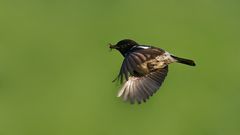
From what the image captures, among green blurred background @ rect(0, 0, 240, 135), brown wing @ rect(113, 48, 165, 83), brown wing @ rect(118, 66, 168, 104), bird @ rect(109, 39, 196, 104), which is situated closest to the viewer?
brown wing @ rect(113, 48, 165, 83)

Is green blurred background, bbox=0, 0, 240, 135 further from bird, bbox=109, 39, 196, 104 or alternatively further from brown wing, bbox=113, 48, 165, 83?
brown wing, bbox=113, 48, 165, 83

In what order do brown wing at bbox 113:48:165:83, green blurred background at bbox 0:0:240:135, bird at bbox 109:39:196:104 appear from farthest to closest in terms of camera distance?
1. green blurred background at bbox 0:0:240:135
2. bird at bbox 109:39:196:104
3. brown wing at bbox 113:48:165:83

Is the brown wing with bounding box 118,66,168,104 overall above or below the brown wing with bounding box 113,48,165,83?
below

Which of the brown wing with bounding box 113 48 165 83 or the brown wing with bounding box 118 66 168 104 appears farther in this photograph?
the brown wing with bounding box 118 66 168 104

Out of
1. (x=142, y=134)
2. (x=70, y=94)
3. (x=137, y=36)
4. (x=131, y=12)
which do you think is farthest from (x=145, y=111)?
(x=131, y=12)

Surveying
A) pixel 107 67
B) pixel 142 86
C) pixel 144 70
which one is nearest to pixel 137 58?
pixel 144 70

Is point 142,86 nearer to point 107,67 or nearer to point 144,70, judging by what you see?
point 144,70

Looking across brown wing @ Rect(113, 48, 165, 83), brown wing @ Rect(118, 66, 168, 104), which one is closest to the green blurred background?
brown wing @ Rect(118, 66, 168, 104)

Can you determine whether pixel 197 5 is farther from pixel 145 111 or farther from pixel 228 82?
pixel 145 111
